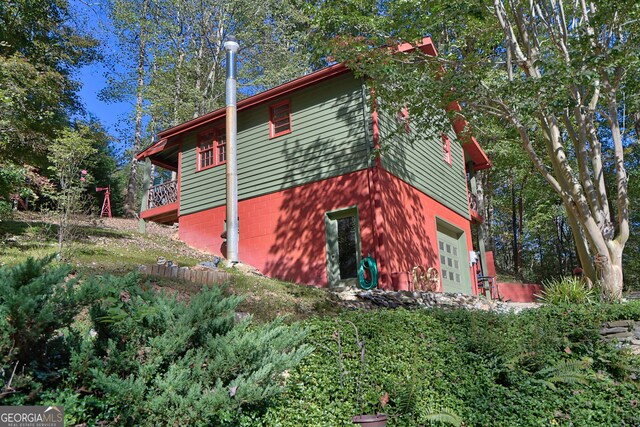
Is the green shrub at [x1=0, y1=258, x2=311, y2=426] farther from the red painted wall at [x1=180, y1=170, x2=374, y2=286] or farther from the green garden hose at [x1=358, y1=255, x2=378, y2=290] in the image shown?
the red painted wall at [x1=180, y1=170, x2=374, y2=286]

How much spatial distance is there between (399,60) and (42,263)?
906 centimetres

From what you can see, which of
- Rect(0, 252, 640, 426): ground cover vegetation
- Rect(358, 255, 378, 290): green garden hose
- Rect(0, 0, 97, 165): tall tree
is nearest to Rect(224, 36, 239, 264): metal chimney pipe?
Rect(358, 255, 378, 290): green garden hose

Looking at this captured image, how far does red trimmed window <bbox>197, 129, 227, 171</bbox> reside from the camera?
46.1 ft

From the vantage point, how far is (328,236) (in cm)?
1130

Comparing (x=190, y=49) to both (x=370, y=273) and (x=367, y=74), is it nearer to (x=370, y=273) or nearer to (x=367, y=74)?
(x=367, y=74)

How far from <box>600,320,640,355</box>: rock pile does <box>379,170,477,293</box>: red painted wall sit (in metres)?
4.68

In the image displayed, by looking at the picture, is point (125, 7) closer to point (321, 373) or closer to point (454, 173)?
point (454, 173)

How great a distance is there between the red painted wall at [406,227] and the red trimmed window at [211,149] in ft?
17.7

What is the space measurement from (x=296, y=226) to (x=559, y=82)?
666 cm

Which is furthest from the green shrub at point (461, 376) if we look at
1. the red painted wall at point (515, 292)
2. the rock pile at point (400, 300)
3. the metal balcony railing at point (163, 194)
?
the red painted wall at point (515, 292)

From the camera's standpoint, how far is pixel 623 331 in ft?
20.0

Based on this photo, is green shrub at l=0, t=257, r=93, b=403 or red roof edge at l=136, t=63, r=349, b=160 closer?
green shrub at l=0, t=257, r=93, b=403

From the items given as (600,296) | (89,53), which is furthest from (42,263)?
(89,53)

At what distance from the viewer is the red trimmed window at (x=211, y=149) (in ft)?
46.1
